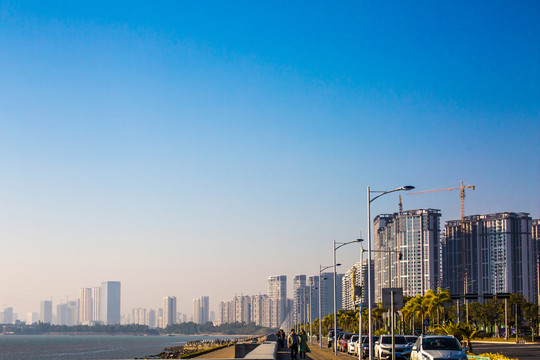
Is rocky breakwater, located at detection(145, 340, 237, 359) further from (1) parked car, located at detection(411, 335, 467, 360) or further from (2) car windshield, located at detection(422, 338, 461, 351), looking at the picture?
(2) car windshield, located at detection(422, 338, 461, 351)

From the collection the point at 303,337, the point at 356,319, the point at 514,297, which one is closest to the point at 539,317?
the point at 514,297

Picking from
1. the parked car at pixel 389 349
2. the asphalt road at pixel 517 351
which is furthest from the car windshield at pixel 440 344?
the asphalt road at pixel 517 351

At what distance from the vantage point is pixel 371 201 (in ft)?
114

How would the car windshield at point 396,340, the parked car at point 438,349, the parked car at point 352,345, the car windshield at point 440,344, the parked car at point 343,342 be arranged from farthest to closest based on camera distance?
the parked car at point 343,342, the parked car at point 352,345, the car windshield at point 396,340, the car windshield at point 440,344, the parked car at point 438,349

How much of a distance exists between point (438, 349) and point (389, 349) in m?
10.0

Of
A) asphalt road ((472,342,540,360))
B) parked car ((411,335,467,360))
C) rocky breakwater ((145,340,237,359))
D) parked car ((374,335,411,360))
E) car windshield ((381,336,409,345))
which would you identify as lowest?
rocky breakwater ((145,340,237,359))

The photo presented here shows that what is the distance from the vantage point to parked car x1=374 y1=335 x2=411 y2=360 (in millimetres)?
36469

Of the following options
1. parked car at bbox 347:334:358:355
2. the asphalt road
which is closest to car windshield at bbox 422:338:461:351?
the asphalt road

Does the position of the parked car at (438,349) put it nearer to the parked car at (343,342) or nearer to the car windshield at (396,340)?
the car windshield at (396,340)

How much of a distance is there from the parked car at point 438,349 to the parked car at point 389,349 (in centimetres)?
842

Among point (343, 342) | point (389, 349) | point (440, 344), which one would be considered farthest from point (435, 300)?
point (440, 344)

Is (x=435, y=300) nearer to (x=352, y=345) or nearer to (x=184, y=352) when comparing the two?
(x=352, y=345)

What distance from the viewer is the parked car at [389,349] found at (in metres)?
36.5

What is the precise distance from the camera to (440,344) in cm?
2734
